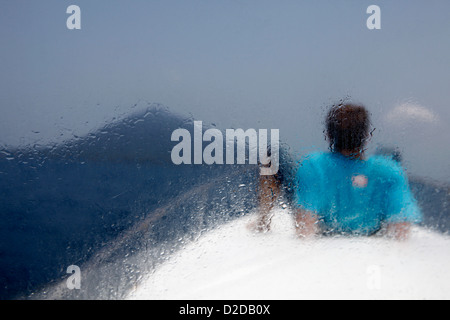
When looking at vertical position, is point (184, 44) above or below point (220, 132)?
above

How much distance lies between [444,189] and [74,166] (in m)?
0.99

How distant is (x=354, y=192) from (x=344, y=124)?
186 mm

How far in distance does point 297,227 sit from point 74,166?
0.62 meters

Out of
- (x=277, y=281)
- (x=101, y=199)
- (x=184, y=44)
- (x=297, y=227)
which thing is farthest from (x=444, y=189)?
(x=101, y=199)

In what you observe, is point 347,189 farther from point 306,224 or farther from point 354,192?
point 306,224

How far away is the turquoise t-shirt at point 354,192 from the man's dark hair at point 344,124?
0.03 meters

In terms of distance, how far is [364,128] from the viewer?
78cm

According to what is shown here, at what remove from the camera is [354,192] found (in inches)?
30.7

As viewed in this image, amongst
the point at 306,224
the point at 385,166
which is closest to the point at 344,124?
the point at 385,166

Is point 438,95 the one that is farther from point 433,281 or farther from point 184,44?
point 184,44

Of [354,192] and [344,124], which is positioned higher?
[344,124]

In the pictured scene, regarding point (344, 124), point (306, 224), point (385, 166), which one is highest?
point (344, 124)
